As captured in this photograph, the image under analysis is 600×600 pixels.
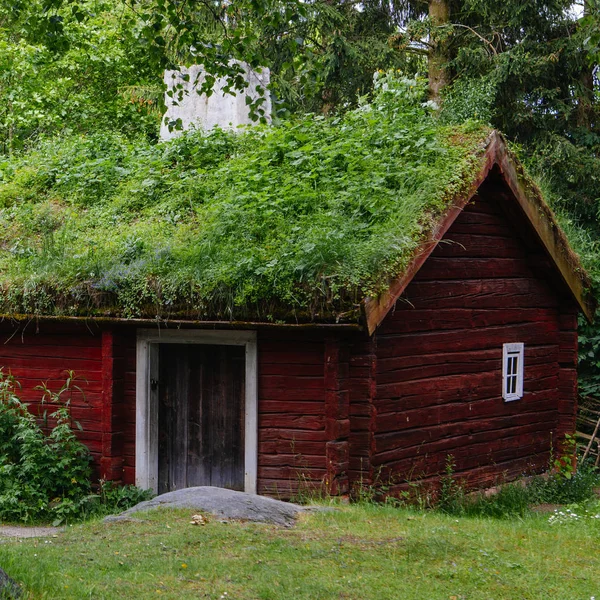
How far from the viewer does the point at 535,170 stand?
1761cm

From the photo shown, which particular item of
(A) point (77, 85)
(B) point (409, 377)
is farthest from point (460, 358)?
(A) point (77, 85)

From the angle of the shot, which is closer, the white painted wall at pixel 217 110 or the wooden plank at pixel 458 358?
the wooden plank at pixel 458 358

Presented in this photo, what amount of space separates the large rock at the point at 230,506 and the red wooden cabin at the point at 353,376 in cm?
93

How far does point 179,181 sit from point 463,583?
22.3 feet

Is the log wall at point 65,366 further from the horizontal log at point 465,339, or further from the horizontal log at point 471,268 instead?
the horizontal log at point 471,268

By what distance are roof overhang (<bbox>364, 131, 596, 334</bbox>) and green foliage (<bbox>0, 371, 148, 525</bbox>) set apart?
11.4 ft

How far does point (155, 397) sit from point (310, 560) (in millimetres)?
3818

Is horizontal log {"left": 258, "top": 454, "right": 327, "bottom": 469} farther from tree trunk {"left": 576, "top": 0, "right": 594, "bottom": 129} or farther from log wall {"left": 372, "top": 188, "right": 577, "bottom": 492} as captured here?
tree trunk {"left": 576, "top": 0, "right": 594, "bottom": 129}

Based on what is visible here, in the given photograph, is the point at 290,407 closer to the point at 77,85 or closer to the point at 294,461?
the point at 294,461

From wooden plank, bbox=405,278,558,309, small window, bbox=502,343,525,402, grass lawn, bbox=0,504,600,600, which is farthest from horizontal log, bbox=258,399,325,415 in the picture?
small window, bbox=502,343,525,402

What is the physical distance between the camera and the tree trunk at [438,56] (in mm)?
19016

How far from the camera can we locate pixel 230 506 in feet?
25.2

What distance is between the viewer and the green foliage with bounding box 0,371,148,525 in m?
8.89

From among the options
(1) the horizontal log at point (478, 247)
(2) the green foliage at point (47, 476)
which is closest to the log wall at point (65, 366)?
(2) the green foliage at point (47, 476)
